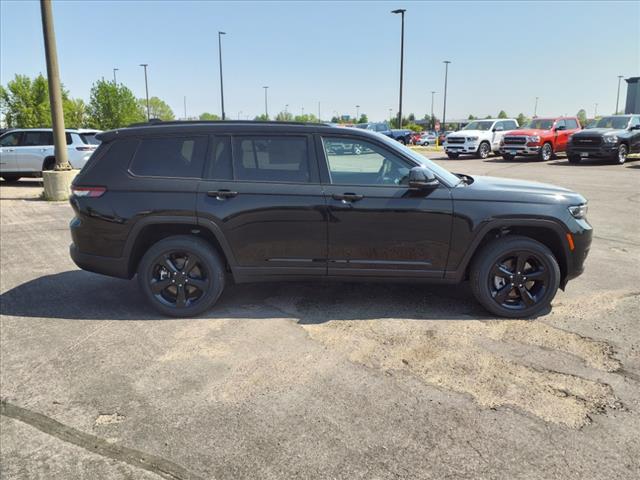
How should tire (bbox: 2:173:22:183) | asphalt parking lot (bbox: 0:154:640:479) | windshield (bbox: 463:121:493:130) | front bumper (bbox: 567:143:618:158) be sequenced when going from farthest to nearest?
windshield (bbox: 463:121:493:130), front bumper (bbox: 567:143:618:158), tire (bbox: 2:173:22:183), asphalt parking lot (bbox: 0:154:640:479)

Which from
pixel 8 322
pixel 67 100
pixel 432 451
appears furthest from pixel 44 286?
pixel 67 100

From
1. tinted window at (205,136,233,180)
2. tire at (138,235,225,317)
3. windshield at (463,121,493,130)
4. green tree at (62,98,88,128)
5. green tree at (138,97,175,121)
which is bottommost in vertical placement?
tire at (138,235,225,317)

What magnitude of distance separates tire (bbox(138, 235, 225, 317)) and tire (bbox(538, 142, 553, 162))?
21.4m

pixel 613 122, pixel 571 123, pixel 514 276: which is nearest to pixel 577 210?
pixel 514 276

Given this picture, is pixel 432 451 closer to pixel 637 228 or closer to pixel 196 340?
pixel 196 340

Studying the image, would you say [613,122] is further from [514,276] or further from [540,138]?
[514,276]

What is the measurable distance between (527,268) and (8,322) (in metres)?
4.75

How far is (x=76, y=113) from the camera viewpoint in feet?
196

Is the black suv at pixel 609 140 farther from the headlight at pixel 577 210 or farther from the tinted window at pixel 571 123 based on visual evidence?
the headlight at pixel 577 210

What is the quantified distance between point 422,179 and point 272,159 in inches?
53.1

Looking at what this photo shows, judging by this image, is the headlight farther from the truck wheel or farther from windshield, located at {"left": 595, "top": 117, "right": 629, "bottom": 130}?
the truck wheel

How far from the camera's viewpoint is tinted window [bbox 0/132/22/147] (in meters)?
15.0

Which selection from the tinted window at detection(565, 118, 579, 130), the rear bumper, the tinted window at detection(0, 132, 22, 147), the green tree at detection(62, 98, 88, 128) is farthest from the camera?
the green tree at detection(62, 98, 88, 128)

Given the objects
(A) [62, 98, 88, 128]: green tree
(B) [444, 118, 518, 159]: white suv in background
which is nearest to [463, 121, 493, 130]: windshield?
(B) [444, 118, 518, 159]: white suv in background
